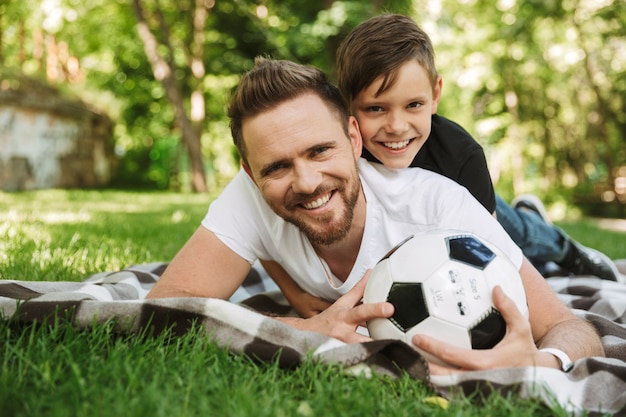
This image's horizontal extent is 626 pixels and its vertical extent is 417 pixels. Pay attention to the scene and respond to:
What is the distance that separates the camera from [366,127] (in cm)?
274

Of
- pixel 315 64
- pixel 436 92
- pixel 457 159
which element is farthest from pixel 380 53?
pixel 315 64

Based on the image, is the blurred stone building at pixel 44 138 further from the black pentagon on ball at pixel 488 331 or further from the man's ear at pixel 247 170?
the black pentagon on ball at pixel 488 331

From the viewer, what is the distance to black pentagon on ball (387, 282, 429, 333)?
173 centimetres

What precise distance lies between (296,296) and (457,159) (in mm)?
1037

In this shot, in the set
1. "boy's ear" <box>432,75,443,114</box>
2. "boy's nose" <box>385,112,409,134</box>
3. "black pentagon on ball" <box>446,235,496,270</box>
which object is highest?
"boy's ear" <box>432,75,443,114</box>

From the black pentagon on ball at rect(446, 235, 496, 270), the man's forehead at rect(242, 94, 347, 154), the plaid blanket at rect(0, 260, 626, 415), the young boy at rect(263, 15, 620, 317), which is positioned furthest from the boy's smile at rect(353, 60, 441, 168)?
the plaid blanket at rect(0, 260, 626, 415)

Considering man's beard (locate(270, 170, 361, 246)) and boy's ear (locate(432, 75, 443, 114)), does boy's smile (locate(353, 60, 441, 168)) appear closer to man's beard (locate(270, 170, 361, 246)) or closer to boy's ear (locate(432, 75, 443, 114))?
boy's ear (locate(432, 75, 443, 114))

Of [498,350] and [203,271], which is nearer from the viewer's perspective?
[498,350]

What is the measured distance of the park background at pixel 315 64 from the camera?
439 inches

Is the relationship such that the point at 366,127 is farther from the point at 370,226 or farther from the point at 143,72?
the point at 143,72

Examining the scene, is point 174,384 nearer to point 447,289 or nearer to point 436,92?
point 447,289

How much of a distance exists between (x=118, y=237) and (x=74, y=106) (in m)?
8.30

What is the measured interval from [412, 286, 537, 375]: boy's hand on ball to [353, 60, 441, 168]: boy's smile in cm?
110

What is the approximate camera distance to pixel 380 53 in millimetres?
2695
